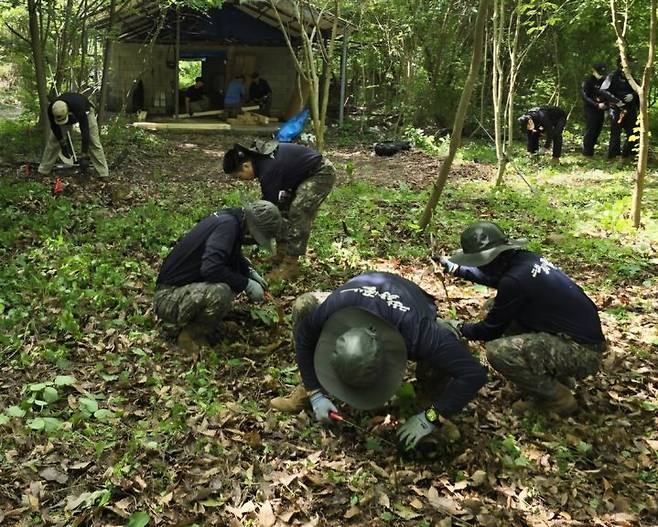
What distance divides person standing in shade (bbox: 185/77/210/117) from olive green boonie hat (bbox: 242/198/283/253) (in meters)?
15.8

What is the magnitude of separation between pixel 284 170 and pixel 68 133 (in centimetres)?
530

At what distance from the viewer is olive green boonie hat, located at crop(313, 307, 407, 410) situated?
3238mm

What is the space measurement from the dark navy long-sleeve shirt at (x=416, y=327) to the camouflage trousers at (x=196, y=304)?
129 cm

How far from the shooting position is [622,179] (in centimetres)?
1148

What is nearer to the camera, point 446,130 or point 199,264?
point 199,264

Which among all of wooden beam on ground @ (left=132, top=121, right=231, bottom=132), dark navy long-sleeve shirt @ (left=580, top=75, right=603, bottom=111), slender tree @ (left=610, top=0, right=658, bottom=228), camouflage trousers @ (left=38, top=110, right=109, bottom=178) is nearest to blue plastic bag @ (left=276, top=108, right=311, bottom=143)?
wooden beam on ground @ (left=132, top=121, right=231, bottom=132)

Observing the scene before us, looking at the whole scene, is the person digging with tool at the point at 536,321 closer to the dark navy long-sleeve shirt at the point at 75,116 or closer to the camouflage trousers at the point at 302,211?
the camouflage trousers at the point at 302,211

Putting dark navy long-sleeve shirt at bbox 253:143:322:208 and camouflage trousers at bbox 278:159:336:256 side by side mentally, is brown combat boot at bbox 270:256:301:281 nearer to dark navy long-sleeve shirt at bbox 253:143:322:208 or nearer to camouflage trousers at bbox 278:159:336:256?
camouflage trousers at bbox 278:159:336:256

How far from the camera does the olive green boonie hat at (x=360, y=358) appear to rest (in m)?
3.24

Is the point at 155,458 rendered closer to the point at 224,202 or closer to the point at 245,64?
the point at 224,202

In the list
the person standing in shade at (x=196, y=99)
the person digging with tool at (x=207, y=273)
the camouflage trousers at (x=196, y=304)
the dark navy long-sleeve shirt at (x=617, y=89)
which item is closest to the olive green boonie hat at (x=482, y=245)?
the person digging with tool at (x=207, y=273)

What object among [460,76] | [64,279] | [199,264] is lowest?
[64,279]

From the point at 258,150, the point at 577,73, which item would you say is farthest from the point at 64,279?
the point at 577,73

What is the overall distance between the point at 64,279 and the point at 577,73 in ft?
51.1
